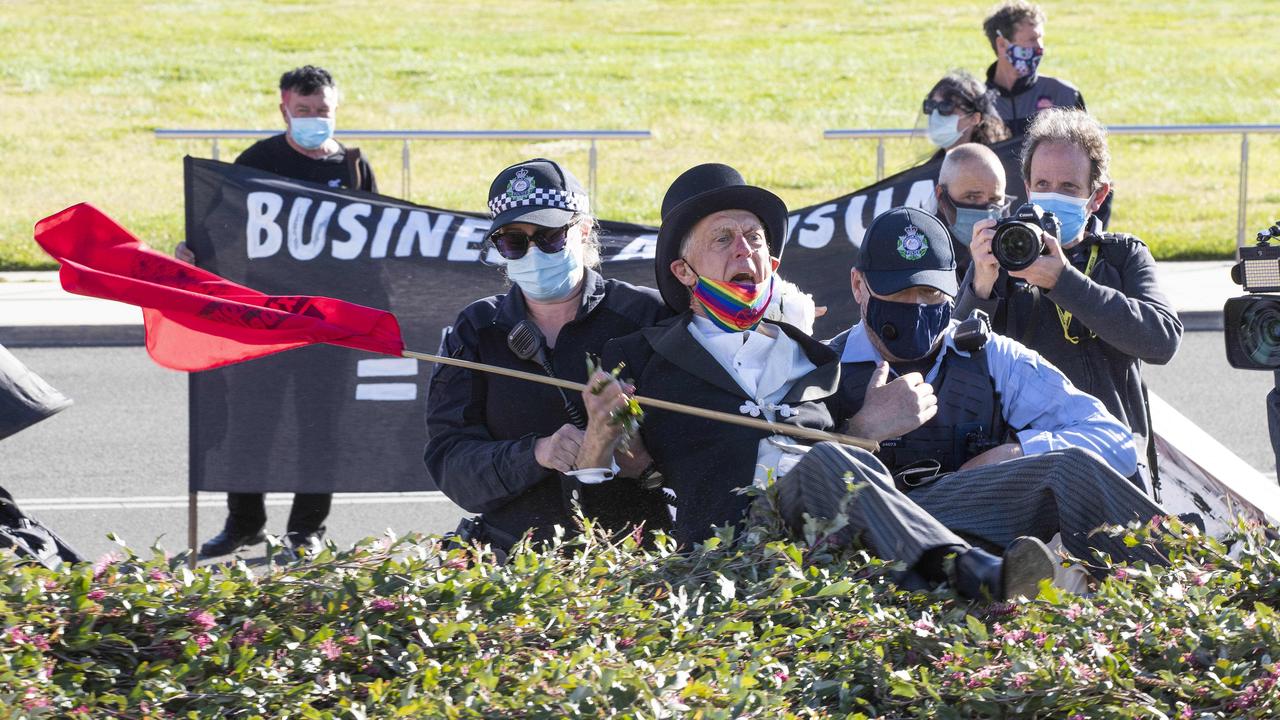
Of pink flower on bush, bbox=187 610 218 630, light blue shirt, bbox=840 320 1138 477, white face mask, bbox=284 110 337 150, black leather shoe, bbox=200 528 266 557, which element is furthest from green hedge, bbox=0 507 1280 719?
white face mask, bbox=284 110 337 150

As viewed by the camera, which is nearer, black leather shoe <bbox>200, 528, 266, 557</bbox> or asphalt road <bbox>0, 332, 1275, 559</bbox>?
black leather shoe <bbox>200, 528, 266, 557</bbox>

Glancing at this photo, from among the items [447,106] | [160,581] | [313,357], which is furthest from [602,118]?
[160,581]

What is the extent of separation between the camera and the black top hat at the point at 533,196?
16.3 feet

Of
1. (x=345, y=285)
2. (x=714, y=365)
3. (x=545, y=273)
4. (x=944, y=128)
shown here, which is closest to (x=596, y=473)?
(x=714, y=365)

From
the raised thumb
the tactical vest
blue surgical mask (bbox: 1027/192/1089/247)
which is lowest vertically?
the tactical vest

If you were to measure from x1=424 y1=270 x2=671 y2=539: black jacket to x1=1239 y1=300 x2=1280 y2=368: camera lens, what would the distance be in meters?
1.68

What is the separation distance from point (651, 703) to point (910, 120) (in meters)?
20.2

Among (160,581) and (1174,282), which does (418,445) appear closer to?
(160,581)

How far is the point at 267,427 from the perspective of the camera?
24.0 feet

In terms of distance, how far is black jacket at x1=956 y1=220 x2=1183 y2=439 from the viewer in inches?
200

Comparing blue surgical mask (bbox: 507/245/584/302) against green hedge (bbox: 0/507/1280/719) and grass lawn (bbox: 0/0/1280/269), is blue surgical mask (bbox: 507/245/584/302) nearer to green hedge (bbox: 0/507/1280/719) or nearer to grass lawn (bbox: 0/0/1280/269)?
green hedge (bbox: 0/507/1280/719)

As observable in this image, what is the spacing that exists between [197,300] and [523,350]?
3.08ft

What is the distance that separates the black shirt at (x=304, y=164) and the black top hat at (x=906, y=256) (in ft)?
13.5

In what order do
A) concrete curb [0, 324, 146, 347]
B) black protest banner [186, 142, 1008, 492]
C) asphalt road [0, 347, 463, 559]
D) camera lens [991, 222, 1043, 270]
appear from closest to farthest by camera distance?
camera lens [991, 222, 1043, 270]
black protest banner [186, 142, 1008, 492]
asphalt road [0, 347, 463, 559]
concrete curb [0, 324, 146, 347]
